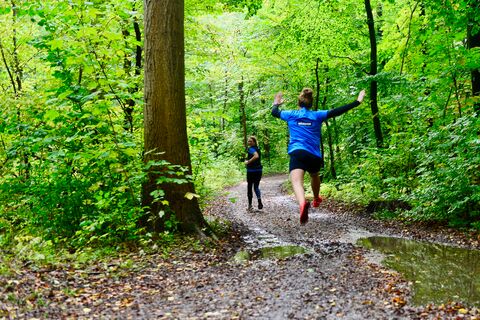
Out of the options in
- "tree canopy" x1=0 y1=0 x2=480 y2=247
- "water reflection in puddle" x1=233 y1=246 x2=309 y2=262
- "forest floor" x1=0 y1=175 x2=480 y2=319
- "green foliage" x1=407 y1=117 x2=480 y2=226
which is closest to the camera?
"forest floor" x1=0 y1=175 x2=480 y2=319

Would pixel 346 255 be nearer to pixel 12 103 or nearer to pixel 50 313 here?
pixel 50 313

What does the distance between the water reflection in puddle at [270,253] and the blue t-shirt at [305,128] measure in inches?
64.6

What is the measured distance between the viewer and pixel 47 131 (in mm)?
7023

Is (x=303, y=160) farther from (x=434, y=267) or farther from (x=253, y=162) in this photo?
(x=253, y=162)

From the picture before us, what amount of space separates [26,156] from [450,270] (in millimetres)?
8163

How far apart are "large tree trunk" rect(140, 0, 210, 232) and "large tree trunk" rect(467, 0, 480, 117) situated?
6.14m

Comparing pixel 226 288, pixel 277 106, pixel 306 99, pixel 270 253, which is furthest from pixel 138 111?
pixel 226 288

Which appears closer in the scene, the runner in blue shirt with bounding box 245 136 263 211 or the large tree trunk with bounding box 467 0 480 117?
the large tree trunk with bounding box 467 0 480 117

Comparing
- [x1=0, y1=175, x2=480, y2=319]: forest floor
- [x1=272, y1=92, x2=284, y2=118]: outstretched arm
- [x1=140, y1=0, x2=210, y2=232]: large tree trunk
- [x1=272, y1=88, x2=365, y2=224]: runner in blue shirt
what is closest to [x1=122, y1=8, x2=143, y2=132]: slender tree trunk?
[x1=140, y1=0, x2=210, y2=232]: large tree trunk

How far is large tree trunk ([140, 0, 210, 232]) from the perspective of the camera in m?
6.94

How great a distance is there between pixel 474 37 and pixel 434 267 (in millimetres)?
7073

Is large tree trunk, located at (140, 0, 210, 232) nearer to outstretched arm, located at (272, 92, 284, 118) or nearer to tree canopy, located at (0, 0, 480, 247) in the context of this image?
tree canopy, located at (0, 0, 480, 247)

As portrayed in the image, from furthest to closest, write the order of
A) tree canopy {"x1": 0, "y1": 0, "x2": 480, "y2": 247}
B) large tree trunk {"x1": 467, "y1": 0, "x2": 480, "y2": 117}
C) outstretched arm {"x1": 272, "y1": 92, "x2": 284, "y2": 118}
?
large tree trunk {"x1": 467, "y1": 0, "x2": 480, "y2": 117} < tree canopy {"x1": 0, "y1": 0, "x2": 480, "y2": 247} < outstretched arm {"x1": 272, "y1": 92, "x2": 284, "y2": 118}

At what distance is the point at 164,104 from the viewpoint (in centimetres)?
702
